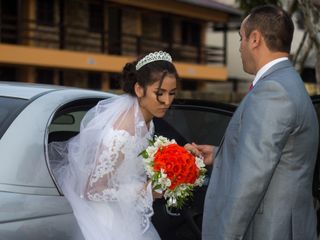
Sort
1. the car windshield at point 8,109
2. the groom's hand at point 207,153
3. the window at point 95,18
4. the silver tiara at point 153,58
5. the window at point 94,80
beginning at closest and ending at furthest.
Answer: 1. the car windshield at point 8,109
2. the silver tiara at point 153,58
3. the groom's hand at point 207,153
4. the window at point 95,18
5. the window at point 94,80

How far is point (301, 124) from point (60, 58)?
20876 mm

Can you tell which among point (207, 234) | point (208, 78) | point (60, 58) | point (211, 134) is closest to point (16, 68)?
point (60, 58)

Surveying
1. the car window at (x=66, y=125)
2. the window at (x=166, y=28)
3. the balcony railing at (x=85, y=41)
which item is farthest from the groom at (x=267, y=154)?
the window at (x=166, y=28)

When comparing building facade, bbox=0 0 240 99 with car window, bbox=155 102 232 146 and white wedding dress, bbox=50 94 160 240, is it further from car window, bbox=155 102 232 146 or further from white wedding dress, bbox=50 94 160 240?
white wedding dress, bbox=50 94 160 240

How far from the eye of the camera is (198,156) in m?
3.37

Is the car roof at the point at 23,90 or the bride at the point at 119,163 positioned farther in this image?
the car roof at the point at 23,90

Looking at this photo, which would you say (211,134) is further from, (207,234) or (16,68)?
(16,68)

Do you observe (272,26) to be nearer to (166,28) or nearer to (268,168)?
(268,168)

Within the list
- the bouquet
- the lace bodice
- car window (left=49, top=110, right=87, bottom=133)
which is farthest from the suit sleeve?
car window (left=49, top=110, right=87, bottom=133)

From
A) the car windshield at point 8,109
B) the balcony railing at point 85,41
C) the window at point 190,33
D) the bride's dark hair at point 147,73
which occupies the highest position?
the window at point 190,33

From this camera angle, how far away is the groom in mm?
2533

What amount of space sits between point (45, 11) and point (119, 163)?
74.1 feet

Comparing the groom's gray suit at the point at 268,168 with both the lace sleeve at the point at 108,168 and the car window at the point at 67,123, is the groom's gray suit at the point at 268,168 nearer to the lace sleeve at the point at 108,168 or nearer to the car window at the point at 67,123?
the lace sleeve at the point at 108,168

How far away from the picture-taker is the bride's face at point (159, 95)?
10.5 feet
